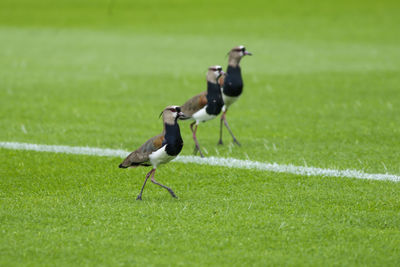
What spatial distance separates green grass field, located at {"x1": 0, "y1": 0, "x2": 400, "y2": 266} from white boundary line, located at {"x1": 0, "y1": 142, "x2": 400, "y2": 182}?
23cm

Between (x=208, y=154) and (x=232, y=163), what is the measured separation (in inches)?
29.2

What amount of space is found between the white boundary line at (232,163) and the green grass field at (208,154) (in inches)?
9.1

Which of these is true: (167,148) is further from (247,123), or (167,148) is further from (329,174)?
(247,123)

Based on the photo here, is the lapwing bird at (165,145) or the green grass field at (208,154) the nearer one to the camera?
the green grass field at (208,154)

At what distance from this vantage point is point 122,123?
39.8 ft

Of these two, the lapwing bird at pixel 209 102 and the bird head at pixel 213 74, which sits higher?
the bird head at pixel 213 74

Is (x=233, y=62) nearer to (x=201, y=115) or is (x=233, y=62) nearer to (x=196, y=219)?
(x=201, y=115)

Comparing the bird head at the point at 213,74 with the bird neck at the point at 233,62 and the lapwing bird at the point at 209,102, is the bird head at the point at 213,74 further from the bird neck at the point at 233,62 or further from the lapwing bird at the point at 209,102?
the bird neck at the point at 233,62

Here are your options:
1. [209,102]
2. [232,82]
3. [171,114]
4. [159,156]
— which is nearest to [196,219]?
[159,156]

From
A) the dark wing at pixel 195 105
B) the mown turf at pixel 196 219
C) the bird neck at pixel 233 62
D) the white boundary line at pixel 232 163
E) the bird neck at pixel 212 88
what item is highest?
the bird neck at pixel 233 62

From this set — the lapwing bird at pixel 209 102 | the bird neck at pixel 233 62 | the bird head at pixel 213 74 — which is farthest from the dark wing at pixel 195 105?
the bird neck at pixel 233 62

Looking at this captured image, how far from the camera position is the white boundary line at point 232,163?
813 centimetres

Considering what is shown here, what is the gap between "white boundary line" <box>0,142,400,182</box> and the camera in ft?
26.7

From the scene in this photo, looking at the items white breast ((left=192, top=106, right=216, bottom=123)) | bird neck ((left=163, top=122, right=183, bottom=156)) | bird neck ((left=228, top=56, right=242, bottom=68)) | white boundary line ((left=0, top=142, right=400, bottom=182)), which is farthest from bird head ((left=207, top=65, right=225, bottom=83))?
bird neck ((left=163, top=122, right=183, bottom=156))
